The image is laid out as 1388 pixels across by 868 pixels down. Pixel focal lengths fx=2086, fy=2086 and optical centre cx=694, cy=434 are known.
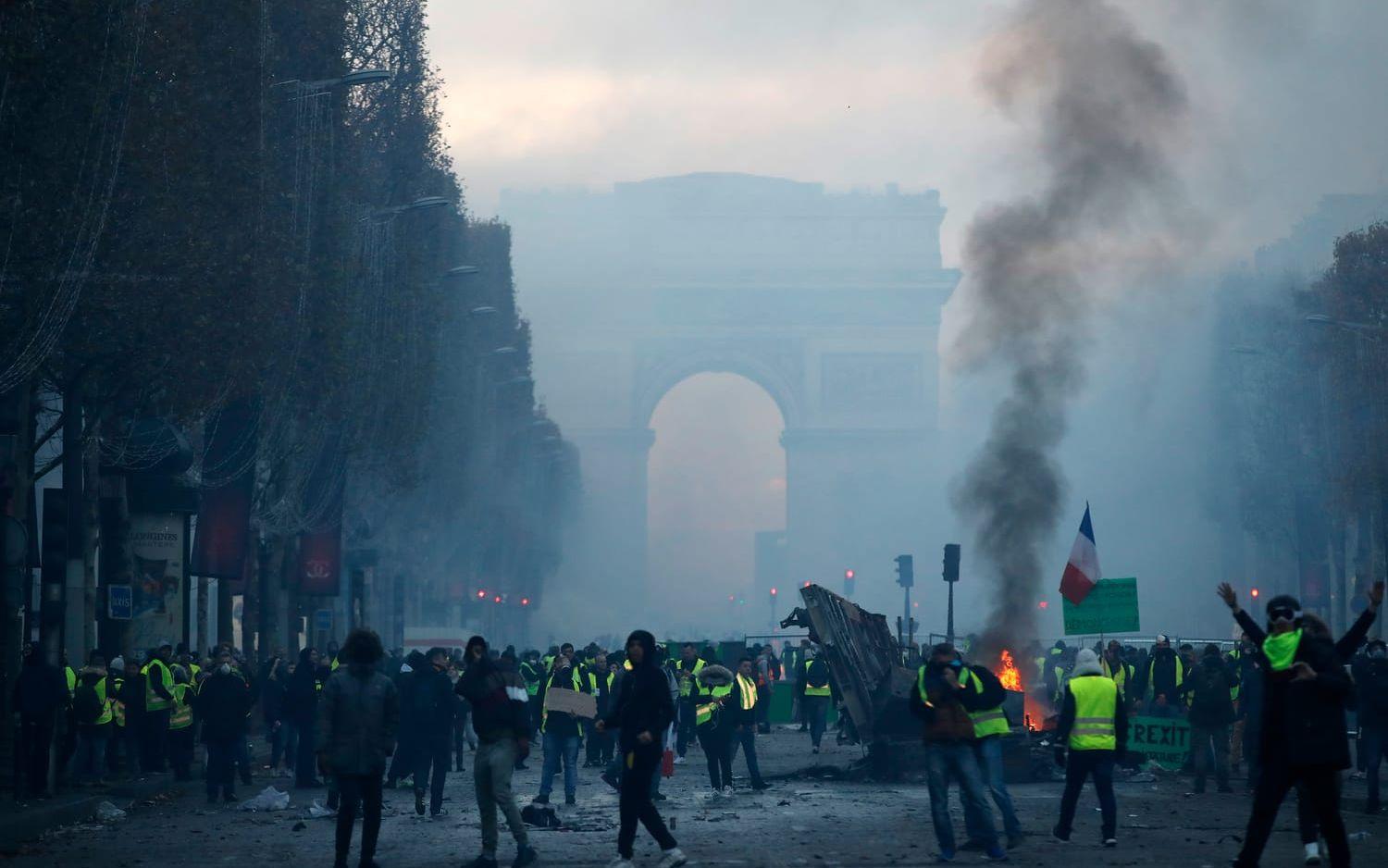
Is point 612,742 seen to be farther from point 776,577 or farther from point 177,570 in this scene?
point 776,577

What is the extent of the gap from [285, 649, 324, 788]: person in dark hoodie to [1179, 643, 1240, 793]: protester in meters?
10.1

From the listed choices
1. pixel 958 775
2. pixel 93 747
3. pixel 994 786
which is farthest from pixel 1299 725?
pixel 93 747

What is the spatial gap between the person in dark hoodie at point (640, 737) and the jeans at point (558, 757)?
20.9ft

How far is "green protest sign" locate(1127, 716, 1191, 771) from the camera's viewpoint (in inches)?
986

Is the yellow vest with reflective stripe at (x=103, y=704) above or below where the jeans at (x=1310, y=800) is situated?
above

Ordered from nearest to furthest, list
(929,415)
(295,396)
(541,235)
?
(295,396) < (929,415) < (541,235)

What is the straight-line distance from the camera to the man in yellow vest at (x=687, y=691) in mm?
27041

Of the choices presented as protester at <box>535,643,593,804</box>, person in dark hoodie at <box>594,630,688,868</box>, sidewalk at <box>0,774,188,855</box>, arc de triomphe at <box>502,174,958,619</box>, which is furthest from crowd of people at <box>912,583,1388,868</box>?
arc de triomphe at <box>502,174,958,619</box>

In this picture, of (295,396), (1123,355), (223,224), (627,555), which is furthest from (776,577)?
(223,224)

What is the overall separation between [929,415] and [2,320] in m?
83.2

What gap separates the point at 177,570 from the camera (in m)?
32.2

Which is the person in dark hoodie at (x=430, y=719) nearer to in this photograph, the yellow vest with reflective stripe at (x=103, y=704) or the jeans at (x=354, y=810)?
the yellow vest with reflective stripe at (x=103, y=704)

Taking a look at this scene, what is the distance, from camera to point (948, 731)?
15383mm

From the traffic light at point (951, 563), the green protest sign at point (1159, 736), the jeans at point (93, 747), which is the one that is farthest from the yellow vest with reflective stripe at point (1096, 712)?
the traffic light at point (951, 563)
